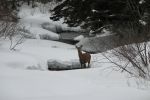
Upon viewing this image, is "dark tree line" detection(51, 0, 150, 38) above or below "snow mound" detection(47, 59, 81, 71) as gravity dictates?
above

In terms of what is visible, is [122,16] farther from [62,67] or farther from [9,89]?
[9,89]

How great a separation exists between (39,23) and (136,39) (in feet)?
46.9

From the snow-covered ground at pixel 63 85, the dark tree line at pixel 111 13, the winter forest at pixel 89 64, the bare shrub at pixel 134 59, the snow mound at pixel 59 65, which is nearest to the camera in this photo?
the snow-covered ground at pixel 63 85

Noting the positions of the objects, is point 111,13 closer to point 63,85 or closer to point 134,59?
point 134,59

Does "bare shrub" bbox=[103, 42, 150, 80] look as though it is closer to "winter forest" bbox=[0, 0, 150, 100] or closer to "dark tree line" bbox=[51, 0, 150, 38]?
"winter forest" bbox=[0, 0, 150, 100]

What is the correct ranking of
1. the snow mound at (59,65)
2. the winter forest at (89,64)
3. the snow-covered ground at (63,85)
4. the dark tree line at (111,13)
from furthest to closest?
1. the dark tree line at (111,13)
2. the snow mound at (59,65)
3. the winter forest at (89,64)
4. the snow-covered ground at (63,85)

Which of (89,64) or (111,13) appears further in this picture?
(111,13)

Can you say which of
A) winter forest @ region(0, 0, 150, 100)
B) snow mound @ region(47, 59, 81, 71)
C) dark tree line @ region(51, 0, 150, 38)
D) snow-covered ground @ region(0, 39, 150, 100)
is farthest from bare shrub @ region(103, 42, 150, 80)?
dark tree line @ region(51, 0, 150, 38)

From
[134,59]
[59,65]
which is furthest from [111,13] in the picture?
[134,59]

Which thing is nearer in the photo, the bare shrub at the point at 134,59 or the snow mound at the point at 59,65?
the bare shrub at the point at 134,59

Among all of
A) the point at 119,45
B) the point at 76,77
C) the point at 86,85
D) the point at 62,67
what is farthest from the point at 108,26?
the point at 86,85

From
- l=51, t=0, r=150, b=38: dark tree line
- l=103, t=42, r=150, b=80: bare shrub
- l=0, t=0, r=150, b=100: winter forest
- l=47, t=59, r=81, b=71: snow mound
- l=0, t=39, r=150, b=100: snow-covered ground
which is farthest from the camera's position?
l=51, t=0, r=150, b=38: dark tree line

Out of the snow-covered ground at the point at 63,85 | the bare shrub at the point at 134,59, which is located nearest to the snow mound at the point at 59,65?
the snow-covered ground at the point at 63,85

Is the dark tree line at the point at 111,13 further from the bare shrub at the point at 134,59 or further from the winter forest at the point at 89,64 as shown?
the bare shrub at the point at 134,59
